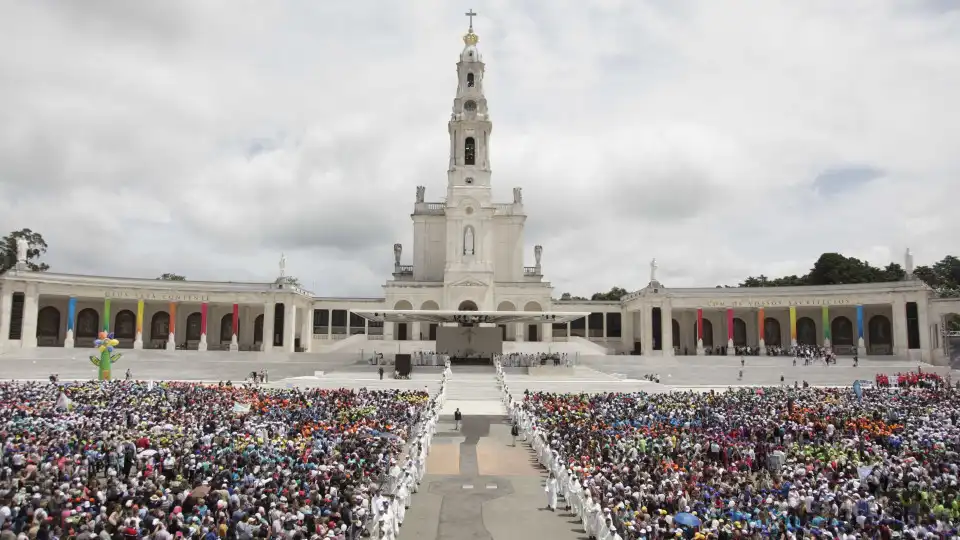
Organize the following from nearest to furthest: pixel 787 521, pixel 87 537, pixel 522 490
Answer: pixel 87 537
pixel 787 521
pixel 522 490

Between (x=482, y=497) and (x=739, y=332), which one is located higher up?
(x=739, y=332)

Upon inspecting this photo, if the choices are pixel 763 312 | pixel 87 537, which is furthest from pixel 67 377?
pixel 763 312

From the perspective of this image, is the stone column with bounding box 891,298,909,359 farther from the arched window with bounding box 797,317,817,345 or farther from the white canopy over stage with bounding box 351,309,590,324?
the white canopy over stage with bounding box 351,309,590,324

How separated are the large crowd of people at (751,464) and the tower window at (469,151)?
38581mm

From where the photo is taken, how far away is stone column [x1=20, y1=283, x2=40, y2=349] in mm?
46344

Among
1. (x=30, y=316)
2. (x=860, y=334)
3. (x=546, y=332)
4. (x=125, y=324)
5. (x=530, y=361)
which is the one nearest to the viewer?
(x=530, y=361)

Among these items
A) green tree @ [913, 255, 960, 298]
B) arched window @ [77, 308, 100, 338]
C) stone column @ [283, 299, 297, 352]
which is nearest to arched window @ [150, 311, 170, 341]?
arched window @ [77, 308, 100, 338]

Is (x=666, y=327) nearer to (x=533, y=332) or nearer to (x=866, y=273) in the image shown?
(x=533, y=332)

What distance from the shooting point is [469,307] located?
182ft

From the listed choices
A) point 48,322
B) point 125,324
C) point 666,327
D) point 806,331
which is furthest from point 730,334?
point 48,322

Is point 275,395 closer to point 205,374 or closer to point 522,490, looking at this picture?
point 522,490

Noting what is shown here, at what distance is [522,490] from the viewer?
15.6m

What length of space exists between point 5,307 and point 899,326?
60.8m

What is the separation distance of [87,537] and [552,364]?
102 ft
